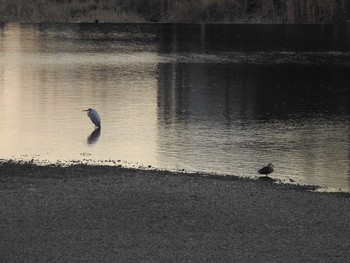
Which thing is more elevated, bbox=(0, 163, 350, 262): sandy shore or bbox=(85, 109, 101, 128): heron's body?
bbox=(0, 163, 350, 262): sandy shore

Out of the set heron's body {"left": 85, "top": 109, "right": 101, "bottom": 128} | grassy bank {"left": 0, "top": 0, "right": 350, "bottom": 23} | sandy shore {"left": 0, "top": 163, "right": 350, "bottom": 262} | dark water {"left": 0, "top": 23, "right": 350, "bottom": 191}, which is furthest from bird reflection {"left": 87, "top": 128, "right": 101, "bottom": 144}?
grassy bank {"left": 0, "top": 0, "right": 350, "bottom": 23}

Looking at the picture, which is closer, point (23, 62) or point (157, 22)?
point (23, 62)

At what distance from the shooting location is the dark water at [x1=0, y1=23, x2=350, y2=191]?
2425 centimetres

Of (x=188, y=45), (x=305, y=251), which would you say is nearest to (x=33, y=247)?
(x=305, y=251)

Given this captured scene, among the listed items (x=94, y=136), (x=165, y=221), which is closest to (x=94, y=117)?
(x=94, y=136)

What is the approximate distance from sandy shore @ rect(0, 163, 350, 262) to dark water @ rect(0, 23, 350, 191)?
3.40 metres

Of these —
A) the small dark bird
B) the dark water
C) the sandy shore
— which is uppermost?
the sandy shore

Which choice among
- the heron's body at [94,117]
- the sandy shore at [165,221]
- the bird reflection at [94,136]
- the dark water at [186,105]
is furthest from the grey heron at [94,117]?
the sandy shore at [165,221]

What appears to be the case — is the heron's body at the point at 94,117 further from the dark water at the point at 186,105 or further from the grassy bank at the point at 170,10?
the grassy bank at the point at 170,10

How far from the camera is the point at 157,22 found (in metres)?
103

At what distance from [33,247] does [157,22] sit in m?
90.8

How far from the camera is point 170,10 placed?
345ft

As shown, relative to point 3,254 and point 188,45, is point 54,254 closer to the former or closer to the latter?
point 3,254

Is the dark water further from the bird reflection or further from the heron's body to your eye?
the heron's body
